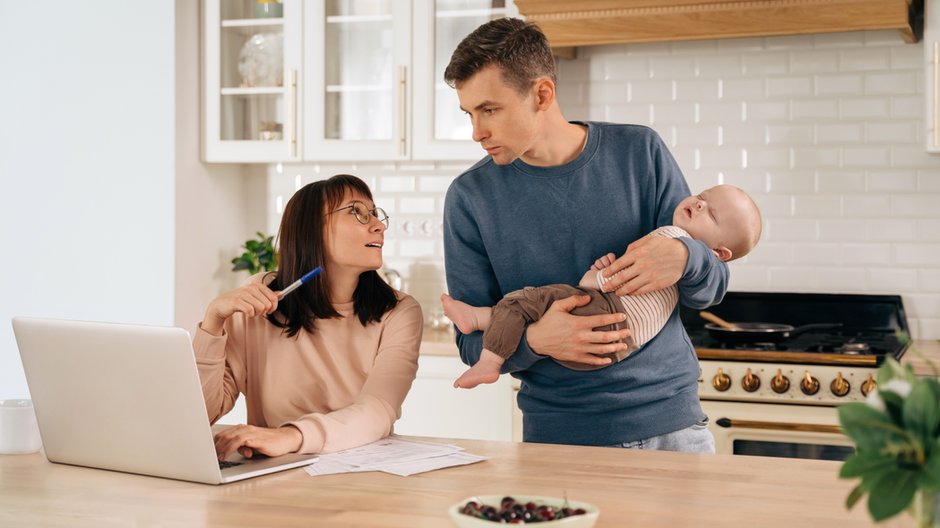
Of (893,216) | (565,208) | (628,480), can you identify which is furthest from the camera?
(893,216)

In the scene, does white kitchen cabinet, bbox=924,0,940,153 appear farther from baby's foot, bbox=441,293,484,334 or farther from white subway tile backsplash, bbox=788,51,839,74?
baby's foot, bbox=441,293,484,334

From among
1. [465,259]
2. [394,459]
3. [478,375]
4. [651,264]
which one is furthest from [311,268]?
[651,264]

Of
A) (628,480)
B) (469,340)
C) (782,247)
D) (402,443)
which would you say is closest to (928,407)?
(628,480)

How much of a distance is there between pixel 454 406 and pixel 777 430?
1103 millimetres

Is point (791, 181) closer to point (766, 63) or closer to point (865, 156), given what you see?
point (865, 156)

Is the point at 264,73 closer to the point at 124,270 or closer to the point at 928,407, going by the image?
the point at 124,270

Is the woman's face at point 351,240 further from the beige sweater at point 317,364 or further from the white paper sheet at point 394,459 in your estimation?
the white paper sheet at point 394,459

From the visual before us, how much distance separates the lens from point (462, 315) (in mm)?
2188

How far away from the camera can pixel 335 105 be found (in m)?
4.02

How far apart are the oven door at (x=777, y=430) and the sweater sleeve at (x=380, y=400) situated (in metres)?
1.37

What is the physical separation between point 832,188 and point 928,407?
3.04m

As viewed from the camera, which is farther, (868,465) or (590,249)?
(590,249)

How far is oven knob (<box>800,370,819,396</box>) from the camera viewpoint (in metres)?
3.12

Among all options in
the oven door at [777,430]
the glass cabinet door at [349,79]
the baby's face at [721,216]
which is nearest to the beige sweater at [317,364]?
the baby's face at [721,216]
